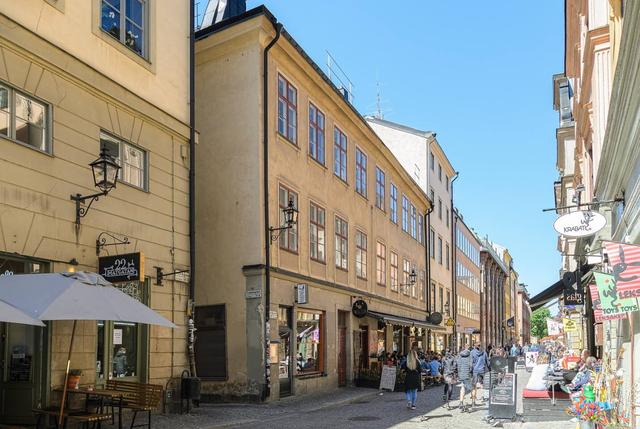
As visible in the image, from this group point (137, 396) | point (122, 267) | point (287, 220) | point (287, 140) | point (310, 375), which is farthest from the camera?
point (310, 375)

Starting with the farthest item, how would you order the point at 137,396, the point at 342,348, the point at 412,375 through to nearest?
the point at 342,348, the point at 412,375, the point at 137,396

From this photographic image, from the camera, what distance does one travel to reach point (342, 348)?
2414 cm

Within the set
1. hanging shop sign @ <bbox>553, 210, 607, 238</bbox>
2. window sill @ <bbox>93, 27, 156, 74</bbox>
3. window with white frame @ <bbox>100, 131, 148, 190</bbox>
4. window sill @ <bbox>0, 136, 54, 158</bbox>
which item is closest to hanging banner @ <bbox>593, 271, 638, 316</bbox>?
hanging shop sign @ <bbox>553, 210, 607, 238</bbox>

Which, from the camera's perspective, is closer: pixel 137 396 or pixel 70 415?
pixel 70 415

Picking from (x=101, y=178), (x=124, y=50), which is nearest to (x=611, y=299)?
(x=101, y=178)

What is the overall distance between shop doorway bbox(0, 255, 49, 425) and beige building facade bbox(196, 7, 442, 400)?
7464 mm

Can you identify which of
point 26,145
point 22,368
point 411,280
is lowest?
point 22,368

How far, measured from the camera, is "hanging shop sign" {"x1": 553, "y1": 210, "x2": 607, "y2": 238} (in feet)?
38.8

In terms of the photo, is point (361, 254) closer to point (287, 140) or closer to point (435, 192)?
point (287, 140)

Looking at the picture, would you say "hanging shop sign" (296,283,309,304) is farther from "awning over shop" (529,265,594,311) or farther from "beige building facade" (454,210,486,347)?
"beige building facade" (454,210,486,347)

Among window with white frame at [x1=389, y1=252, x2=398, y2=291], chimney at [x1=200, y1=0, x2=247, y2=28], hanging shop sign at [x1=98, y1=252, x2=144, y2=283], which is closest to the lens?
hanging shop sign at [x1=98, y1=252, x2=144, y2=283]

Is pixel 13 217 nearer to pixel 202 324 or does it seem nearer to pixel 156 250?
pixel 156 250

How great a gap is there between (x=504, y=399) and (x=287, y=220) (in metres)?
6.69

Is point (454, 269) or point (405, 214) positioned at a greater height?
point (405, 214)
